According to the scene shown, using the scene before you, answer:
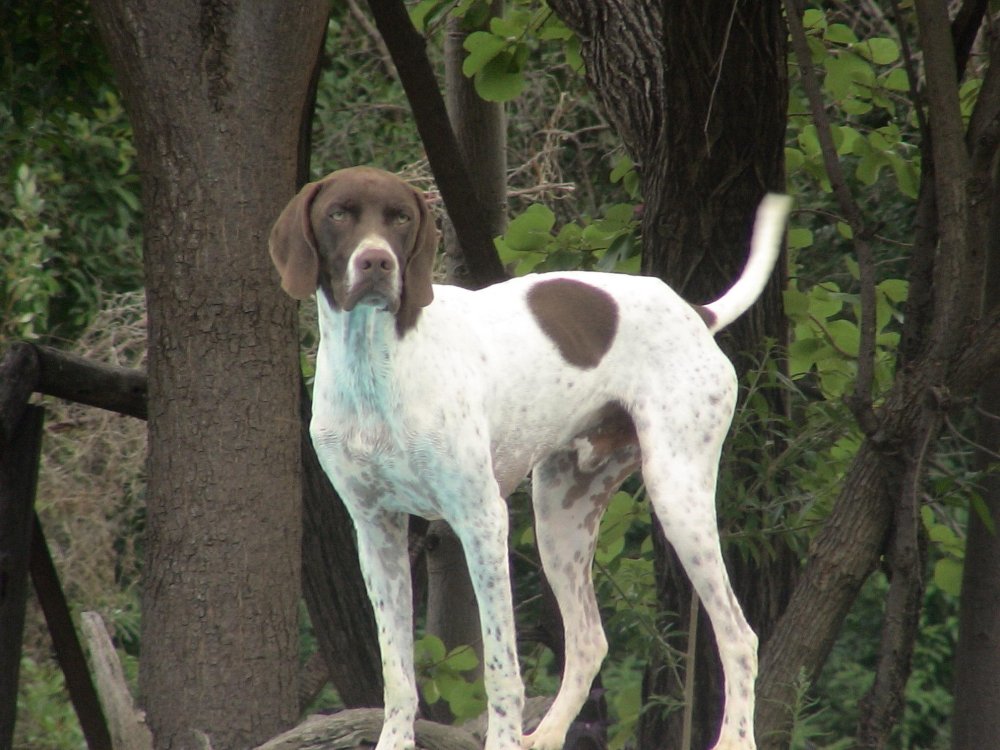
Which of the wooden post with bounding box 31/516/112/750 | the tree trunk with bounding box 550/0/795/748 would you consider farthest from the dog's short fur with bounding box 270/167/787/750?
the wooden post with bounding box 31/516/112/750

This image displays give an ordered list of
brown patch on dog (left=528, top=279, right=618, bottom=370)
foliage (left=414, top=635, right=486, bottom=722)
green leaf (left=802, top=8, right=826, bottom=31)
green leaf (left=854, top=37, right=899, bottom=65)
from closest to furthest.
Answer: brown patch on dog (left=528, top=279, right=618, bottom=370)
foliage (left=414, top=635, right=486, bottom=722)
green leaf (left=854, top=37, right=899, bottom=65)
green leaf (left=802, top=8, right=826, bottom=31)

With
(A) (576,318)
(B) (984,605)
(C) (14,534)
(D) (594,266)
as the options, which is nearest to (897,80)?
(D) (594,266)

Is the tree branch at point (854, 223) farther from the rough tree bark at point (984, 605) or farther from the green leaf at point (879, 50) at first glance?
the green leaf at point (879, 50)

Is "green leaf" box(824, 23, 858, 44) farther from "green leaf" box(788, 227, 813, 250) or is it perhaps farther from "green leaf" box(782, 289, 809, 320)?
"green leaf" box(782, 289, 809, 320)

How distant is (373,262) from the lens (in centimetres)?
297

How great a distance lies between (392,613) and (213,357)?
912mm

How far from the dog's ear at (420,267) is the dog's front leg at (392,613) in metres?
0.56

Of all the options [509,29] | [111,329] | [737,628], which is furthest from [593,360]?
[111,329]

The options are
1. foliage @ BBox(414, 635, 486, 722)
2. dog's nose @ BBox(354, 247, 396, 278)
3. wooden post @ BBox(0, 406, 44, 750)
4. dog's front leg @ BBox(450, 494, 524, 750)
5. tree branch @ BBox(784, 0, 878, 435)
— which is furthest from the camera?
foliage @ BBox(414, 635, 486, 722)

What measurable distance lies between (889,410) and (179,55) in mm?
2234

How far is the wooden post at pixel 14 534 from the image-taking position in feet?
14.6

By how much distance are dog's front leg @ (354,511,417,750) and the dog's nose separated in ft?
2.22

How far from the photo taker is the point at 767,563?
504cm

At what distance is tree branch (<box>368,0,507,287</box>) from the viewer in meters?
5.00
